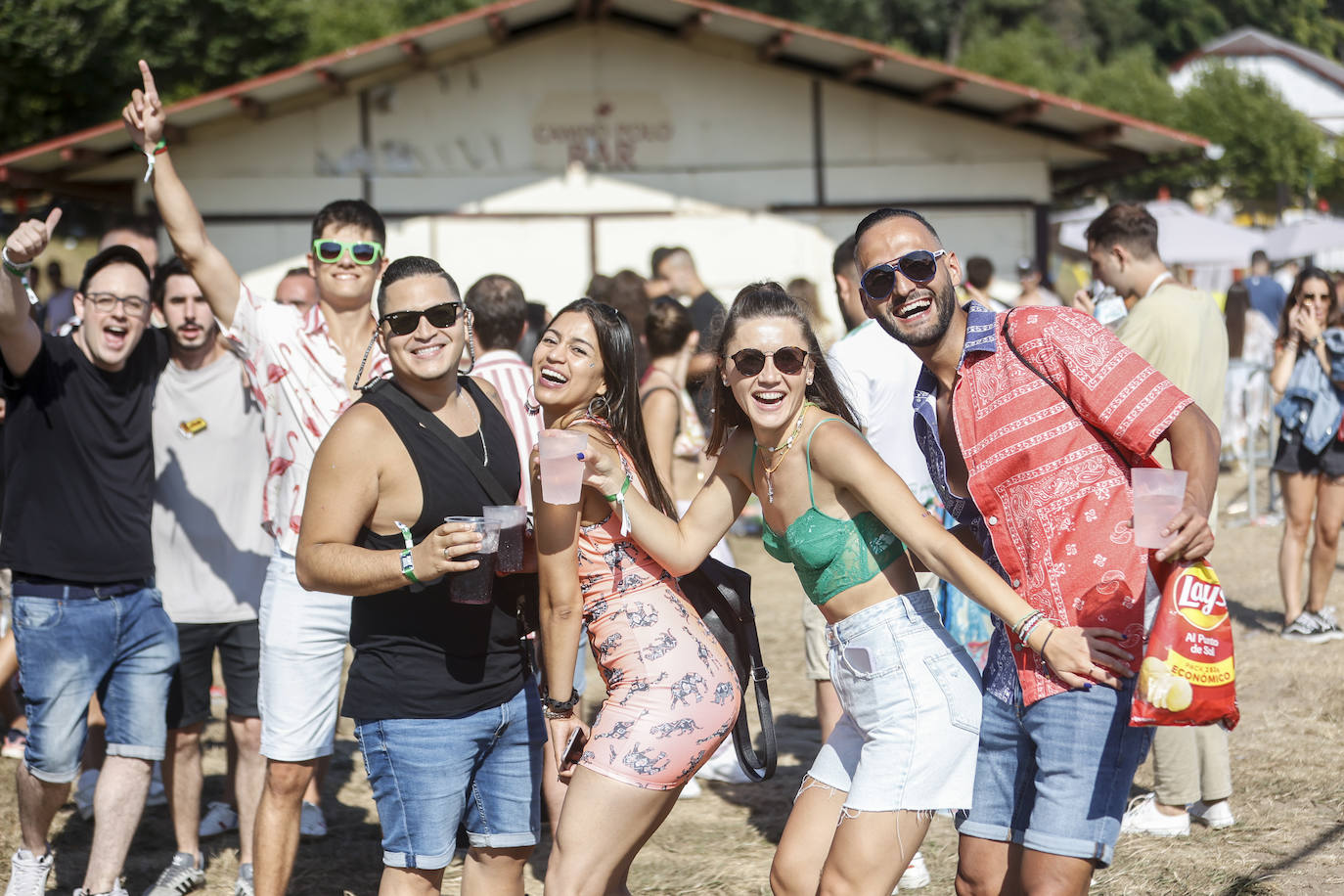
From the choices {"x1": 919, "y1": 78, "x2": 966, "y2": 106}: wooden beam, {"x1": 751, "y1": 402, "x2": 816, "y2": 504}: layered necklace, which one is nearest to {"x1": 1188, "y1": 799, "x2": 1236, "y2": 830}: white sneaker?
{"x1": 751, "y1": 402, "x2": 816, "y2": 504}: layered necklace

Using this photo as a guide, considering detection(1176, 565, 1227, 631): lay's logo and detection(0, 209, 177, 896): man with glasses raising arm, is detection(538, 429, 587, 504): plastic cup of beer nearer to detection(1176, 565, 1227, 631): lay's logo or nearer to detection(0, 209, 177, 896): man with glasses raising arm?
detection(1176, 565, 1227, 631): lay's logo

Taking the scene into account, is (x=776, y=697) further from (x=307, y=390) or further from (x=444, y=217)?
(x=444, y=217)

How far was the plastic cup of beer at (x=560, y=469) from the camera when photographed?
306cm

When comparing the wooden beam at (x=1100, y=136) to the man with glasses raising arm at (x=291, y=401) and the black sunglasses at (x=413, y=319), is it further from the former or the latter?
the black sunglasses at (x=413, y=319)

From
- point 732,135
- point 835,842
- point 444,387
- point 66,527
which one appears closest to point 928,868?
point 835,842

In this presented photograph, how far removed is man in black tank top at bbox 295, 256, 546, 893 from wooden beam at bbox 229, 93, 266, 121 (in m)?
10.2

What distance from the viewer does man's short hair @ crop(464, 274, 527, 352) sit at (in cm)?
526

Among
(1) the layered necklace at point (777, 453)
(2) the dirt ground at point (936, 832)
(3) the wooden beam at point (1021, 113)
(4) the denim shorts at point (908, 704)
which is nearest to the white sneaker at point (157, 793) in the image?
(2) the dirt ground at point (936, 832)

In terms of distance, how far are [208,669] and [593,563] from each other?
2294 mm

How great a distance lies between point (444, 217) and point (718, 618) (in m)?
11.0

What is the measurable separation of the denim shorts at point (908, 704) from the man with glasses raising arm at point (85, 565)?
2.51m

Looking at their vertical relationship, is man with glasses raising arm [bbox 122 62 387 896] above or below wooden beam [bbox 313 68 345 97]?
below

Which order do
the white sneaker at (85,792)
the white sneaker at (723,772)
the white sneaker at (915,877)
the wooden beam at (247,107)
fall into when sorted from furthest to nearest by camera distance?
the wooden beam at (247,107) → the white sneaker at (723,772) → the white sneaker at (85,792) → the white sneaker at (915,877)

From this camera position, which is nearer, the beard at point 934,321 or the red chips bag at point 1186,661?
the red chips bag at point 1186,661
